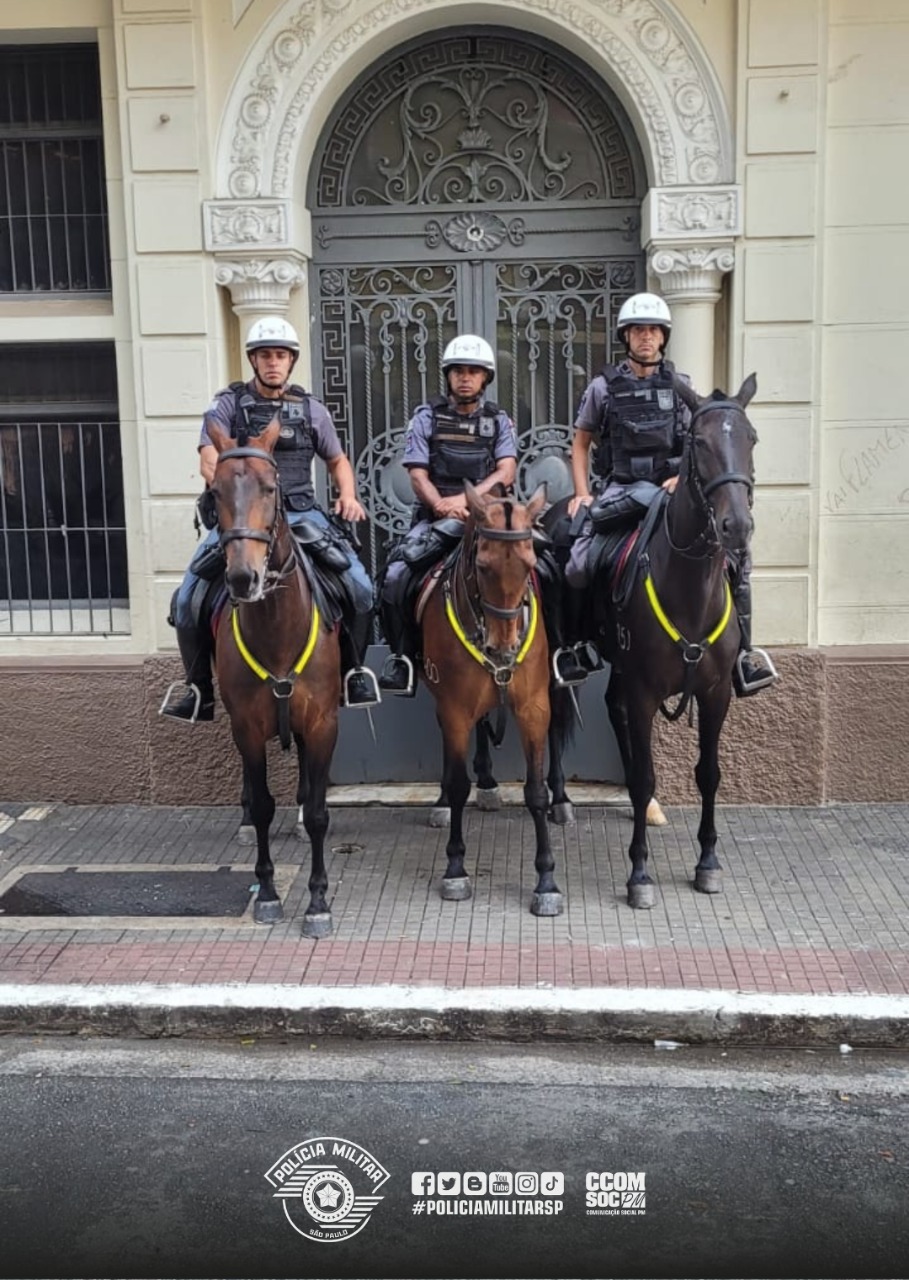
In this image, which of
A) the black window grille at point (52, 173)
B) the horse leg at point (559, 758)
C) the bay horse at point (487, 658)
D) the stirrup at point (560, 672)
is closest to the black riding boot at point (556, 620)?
the stirrup at point (560, 672)

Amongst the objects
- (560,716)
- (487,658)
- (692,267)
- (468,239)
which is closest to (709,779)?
(560,716)

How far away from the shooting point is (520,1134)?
4488 mm

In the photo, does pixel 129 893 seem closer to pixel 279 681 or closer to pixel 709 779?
pixel 279 681

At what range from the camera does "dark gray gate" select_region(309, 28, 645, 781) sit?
319 inches

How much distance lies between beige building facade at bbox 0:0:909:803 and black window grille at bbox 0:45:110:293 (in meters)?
0.21

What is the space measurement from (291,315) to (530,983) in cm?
470

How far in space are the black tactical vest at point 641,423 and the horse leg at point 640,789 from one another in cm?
127

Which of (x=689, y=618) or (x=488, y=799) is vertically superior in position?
(x=689, y=618)

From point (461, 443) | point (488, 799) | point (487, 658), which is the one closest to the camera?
point (487, 658)

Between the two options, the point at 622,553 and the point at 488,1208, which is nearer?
the point at 488,1208

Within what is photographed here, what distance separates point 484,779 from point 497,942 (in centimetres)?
220

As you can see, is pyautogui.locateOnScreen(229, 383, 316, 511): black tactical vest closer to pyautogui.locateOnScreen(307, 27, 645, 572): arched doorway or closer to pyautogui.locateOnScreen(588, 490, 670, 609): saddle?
pyautogui.locateOnScreen(307, 27, 645, 572): arched doorway

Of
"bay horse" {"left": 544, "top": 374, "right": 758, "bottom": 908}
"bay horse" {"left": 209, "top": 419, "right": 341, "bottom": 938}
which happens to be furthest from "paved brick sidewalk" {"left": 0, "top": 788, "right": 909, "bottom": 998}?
"bay horse" {"left": 544, "top": 374, "right": 758, "bottom": 908}

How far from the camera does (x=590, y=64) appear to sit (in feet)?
26.0
